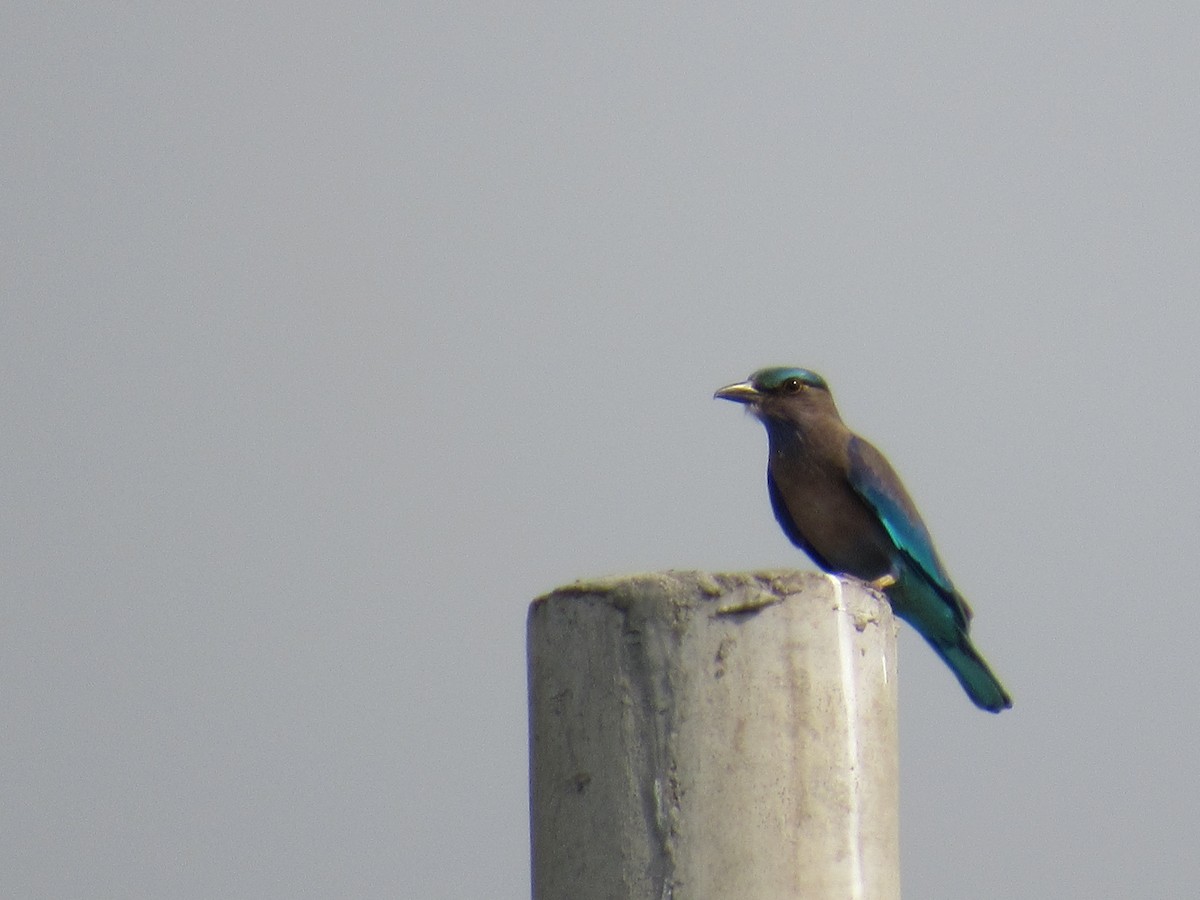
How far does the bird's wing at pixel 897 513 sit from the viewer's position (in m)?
8.78

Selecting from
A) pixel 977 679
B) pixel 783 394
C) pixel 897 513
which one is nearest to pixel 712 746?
pixel 897 513

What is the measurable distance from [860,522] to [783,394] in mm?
886

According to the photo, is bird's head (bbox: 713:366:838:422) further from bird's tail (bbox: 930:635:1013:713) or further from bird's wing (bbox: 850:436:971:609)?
bird's tail (bbox: 930:635:1013:713)

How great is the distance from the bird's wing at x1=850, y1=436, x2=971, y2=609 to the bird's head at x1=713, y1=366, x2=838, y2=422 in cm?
41

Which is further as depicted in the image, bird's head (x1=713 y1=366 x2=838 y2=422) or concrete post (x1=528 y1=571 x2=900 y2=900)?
bird's head (x1=713 y1=366 x2=838 y2=422)

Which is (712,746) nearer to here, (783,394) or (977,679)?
(977,679)

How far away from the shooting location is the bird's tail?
877cm

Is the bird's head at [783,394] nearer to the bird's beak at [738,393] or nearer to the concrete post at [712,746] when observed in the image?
the bird's beak at [738,393]

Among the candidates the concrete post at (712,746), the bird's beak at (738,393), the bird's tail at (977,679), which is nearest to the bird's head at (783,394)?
the bird's beak at (738,393)

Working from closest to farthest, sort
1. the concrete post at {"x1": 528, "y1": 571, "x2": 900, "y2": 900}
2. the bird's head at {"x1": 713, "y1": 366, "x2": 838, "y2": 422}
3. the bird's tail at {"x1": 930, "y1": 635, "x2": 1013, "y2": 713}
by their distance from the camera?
1. the concrete post at {"x1": 528, "y1": 571, "x2": 900, "y2": 900}
2. the bird's tail at {"x1": 930, "y1": 635, "x2": 1013, "y2": 713}
3. the bird's head at {"x1": 713, "y1": 366, "x2": 838, "y2": 422}

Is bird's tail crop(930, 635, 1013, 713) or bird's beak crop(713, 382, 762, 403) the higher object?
bird's beak crop(713, 382, 762, 403)

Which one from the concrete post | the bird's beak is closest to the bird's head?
the bird's beak

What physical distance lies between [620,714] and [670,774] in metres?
0.22

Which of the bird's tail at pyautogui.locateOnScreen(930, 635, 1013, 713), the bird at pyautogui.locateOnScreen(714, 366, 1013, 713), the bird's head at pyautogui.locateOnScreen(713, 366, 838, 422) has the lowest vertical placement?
the bird's tail at pyautogui.locateOnScreen(930, 635, 1013, 713)
